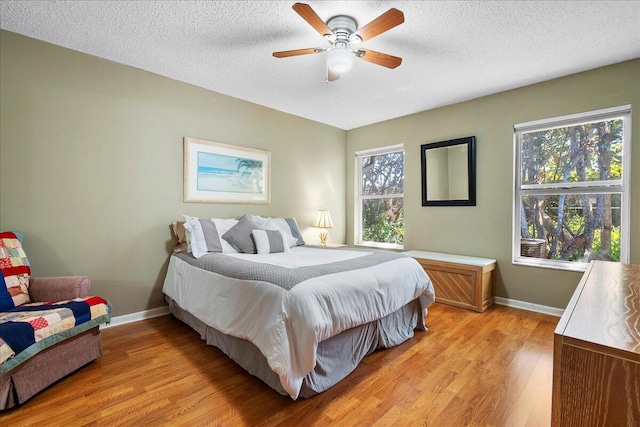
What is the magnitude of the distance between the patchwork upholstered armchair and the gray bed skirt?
802 mm

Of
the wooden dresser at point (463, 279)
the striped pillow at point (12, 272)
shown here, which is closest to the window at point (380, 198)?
the wooden dresser at point (463, 279)

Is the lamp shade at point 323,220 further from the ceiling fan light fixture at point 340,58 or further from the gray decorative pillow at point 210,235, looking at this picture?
the ceiling fan light fixture at point 340,58

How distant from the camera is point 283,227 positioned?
3725 millimetres

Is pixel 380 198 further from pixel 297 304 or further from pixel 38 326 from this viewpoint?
pixel 38 326

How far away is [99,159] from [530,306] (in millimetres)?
4707

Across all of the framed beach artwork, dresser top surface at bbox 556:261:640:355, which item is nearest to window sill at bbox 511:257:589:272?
dresser top surface at bbox 556:261:640:355

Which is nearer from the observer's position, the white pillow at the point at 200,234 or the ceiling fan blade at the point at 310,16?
the ceiling fan blade at the point at 310,16

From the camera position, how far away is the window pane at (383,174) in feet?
15.4

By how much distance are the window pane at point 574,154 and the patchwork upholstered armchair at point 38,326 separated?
4.38 meters

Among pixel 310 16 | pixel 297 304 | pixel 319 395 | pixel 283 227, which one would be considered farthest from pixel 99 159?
pixel 319 395

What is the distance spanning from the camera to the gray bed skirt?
186 centimetres

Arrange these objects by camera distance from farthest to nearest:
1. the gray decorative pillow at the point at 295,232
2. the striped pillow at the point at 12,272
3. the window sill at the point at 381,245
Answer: the window sill at the point at 381,245 < the gray decorative pillow at the point at 295,232 < the striped pillow at the point at 12,272

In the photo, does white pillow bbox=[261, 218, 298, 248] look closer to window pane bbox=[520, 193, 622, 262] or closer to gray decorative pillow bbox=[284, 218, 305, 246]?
gray decorative pillow bbox=[284, 218, 305, 246]

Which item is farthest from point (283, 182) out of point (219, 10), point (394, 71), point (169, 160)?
point (219, 10)
